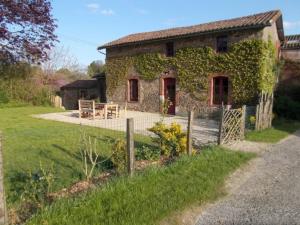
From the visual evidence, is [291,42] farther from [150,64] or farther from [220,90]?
[150,64]

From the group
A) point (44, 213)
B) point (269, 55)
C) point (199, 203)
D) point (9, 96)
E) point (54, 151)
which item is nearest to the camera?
point (44, 213)

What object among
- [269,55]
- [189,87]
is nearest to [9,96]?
[189,87]

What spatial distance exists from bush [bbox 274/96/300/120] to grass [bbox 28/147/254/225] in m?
11.5

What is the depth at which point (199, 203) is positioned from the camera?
15.4 ft

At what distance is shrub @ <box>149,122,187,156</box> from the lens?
7383mm

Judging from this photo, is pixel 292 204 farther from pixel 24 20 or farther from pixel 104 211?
pixel 24 20

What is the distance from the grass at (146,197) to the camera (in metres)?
3.92

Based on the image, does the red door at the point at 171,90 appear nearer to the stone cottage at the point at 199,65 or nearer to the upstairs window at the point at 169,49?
the stone cottage at the point at 199,65

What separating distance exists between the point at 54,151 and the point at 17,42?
11.3m

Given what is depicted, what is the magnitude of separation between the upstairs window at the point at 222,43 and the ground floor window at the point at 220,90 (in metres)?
1.51

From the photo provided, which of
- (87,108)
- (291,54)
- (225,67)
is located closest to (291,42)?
(291,54)

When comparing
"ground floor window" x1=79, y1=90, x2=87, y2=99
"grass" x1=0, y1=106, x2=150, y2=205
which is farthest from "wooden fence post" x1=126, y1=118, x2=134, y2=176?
"ground floor window" x1=79, y1=90, x2=87, y2=99

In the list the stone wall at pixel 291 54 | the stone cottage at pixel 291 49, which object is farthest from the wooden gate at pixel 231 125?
the stone wall at pixel 291 54

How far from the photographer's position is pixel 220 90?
1728 centimetres
